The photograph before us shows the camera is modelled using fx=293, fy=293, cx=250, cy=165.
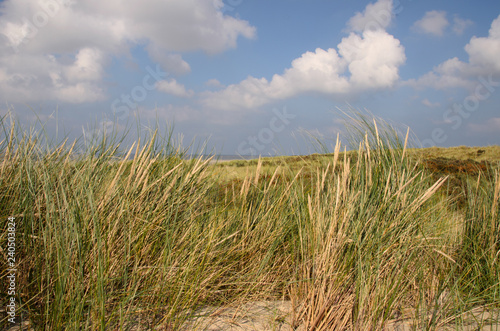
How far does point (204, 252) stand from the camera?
2025 mm

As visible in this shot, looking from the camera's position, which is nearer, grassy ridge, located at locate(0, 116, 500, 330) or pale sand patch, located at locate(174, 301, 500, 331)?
grassy ridge, located at locate(0, 116, 500, 330)

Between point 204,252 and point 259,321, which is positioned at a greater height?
point 204,252

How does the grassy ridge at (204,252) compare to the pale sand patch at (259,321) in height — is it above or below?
above

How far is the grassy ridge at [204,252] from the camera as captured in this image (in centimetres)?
156

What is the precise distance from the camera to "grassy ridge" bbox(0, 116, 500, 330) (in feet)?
5.12

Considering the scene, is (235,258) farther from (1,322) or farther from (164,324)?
(1,322)

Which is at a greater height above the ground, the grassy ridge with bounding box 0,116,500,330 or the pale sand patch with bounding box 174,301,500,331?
the grassy ridge with bounding box 0,116,500,330

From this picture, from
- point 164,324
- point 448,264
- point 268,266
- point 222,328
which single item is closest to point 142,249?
point 164,324

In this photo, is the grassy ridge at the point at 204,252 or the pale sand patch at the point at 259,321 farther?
the pale sand patch at the point at 259,321

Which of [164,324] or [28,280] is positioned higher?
[28,280]

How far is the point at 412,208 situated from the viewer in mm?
2051

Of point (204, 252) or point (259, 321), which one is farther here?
point (204, 252)

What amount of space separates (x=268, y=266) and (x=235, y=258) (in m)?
0.28

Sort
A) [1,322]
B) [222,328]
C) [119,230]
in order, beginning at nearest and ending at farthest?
1. [1,322]
2. [222,328]
3. [119,230]
